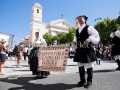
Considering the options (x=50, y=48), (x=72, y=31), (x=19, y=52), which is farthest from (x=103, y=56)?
(x=72, y=31)

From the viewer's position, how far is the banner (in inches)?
163

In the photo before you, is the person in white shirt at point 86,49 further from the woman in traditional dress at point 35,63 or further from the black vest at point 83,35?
the woman in traditional dress at point 35,63

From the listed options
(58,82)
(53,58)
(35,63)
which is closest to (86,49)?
(53,58)

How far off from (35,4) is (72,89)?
77.5m

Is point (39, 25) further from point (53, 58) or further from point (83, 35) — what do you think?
point (83, 35)

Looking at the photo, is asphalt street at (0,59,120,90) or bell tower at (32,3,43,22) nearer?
asphalt street at (0,59,120,90)

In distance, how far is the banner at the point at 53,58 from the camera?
414 cm

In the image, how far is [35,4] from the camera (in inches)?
3009

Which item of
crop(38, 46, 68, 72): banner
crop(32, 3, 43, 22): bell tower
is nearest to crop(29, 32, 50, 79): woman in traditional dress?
crop(38, 46, 68, 72): banner

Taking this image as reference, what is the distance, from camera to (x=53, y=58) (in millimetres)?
4508

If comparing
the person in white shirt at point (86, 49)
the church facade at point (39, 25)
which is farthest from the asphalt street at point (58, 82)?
the church facade at point (39, 25)

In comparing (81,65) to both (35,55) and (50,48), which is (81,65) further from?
(35,55)

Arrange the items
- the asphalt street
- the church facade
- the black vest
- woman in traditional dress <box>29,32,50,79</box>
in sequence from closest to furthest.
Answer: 1. the asphalt street
2. the black vest
3. woman in traditional dress <box>29,32,50,79</box>
4. the church facade

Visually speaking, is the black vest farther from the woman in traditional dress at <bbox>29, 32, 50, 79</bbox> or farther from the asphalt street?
the woman in traditional dress at <bbox>29, 32, 50, 79</bbox>
